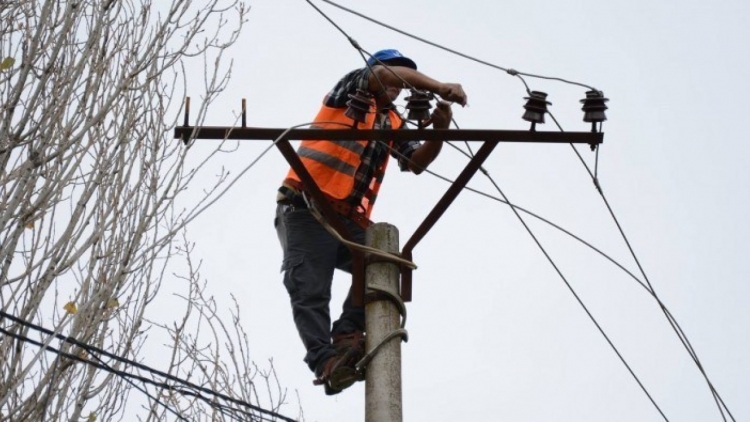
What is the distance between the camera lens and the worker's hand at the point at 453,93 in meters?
5.75

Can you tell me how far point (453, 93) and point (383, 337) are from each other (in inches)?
50.7

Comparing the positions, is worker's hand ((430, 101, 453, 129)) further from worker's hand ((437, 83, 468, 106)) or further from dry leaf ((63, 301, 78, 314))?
dry leaf ((63, 301, 78, 314))

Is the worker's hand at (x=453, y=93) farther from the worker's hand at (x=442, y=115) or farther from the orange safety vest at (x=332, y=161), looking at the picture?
the orange safety vest at (x=332, y=161)

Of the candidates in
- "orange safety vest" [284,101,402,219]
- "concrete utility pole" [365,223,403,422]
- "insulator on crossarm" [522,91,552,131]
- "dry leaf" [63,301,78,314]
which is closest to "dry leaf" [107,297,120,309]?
"dry leaf" [63,301,78,314]

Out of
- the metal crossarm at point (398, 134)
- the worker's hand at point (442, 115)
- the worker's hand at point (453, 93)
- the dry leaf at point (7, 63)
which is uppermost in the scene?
the dry leaf at point (7, 63)

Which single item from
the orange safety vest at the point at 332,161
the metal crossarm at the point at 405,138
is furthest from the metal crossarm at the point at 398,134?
the orange safety vest at the point at 332,161

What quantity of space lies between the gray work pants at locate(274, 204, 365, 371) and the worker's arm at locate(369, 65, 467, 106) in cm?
76

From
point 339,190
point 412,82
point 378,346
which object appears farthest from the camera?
point 339,190

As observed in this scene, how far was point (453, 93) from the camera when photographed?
575 centimetres

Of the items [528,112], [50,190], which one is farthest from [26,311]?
[528,112]

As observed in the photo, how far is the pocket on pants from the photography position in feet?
Result: 19.7

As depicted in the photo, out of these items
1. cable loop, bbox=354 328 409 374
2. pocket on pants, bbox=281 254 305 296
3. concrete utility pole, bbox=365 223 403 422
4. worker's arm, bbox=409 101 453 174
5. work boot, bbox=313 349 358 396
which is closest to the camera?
concrete utility pole, bbox=365 223 403 422

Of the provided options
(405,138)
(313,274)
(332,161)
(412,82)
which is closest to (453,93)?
(412,82)

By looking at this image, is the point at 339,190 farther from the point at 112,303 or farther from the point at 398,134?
the point at 112,303
